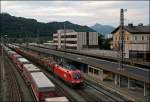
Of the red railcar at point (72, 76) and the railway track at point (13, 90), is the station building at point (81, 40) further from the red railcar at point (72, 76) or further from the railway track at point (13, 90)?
the red railcar at point (72, 76)

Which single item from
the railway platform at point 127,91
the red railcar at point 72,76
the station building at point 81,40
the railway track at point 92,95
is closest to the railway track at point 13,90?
the railway track at point 92,95

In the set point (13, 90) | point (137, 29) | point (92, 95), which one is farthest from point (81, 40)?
point (92, 95)

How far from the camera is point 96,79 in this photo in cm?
5684

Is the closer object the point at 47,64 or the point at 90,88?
the point at 90,88

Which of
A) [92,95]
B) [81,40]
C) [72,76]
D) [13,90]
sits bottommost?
[13,90]

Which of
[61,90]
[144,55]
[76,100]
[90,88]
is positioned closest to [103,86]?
[90,88]

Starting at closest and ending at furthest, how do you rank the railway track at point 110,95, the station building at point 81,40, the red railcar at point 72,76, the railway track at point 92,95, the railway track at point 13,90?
1. the railway track at point 110,95
2. the railway track at point 92,95
3. the railway track at point 13,90
4. the red railcar at point 72,76
5. the station building at point 81,40

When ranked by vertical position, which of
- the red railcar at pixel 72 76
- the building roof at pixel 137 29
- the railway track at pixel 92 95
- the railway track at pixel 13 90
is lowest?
the railway track at pixel 13 90

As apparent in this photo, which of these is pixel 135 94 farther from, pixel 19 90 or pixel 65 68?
pixel 19 90

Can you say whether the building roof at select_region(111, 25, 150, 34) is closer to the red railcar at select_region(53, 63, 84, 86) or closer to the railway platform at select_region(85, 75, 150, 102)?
the railway platform at select_region(85, 75, 150, 102)

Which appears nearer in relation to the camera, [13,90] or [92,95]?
[92,95]

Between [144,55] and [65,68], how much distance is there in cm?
2420

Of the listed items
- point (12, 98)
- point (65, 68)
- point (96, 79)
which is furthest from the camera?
point (96, 79)

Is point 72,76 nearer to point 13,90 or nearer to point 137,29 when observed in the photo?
point 13,90
